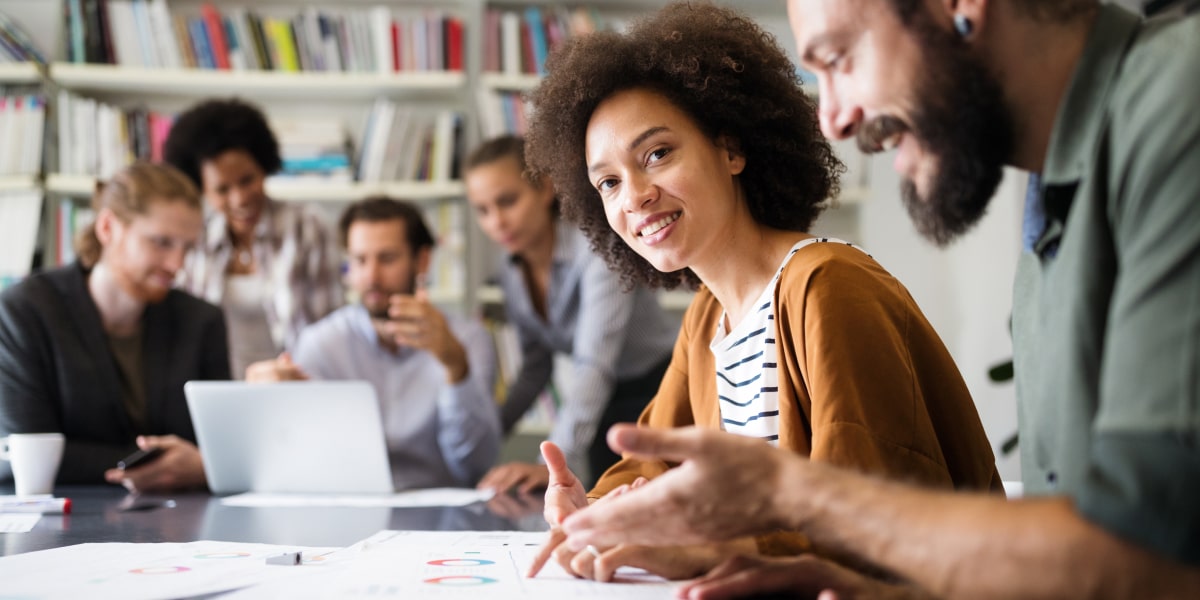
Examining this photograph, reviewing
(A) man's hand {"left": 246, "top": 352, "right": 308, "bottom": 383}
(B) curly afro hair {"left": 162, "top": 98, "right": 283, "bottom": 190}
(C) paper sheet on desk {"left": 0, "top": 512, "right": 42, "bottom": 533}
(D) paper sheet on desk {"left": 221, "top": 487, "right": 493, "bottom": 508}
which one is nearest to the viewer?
(C) paper sheet on desk {"left": 0, "top": 512, "right": 42, "bottom": 533}

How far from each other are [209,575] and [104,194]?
6.16 ft

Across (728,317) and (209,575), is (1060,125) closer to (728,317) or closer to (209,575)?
(728,317)

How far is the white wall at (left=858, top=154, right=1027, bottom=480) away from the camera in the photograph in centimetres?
318

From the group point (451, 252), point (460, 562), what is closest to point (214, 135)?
point (451, 252)

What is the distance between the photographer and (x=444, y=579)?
95cm

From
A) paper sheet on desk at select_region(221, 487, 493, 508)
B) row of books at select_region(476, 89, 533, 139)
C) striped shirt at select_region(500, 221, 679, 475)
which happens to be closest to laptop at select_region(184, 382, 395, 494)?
paper sheet on desk at select_region(221, 487, 493, 508)

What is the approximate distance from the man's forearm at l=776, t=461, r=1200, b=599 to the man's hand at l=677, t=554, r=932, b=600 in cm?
12

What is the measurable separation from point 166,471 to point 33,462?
256mm

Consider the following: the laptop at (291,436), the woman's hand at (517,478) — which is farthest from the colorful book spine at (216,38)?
the woman's hand at (517,478)

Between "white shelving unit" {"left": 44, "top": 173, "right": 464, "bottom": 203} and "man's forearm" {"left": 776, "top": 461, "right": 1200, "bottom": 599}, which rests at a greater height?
"white shelving unit" {"left": 44, "top": 173, "right": 464, "bottom": 203}

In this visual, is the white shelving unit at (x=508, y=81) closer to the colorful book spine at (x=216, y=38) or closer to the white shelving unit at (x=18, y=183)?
the colorful book spine at (x=216, y=38)

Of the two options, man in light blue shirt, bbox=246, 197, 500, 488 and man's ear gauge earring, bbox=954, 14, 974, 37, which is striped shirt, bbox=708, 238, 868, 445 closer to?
man's ear gauge earring, bbox=954, 14, 974, 37

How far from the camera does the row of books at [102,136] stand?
3.49m

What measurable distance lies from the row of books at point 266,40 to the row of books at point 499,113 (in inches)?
6.6
